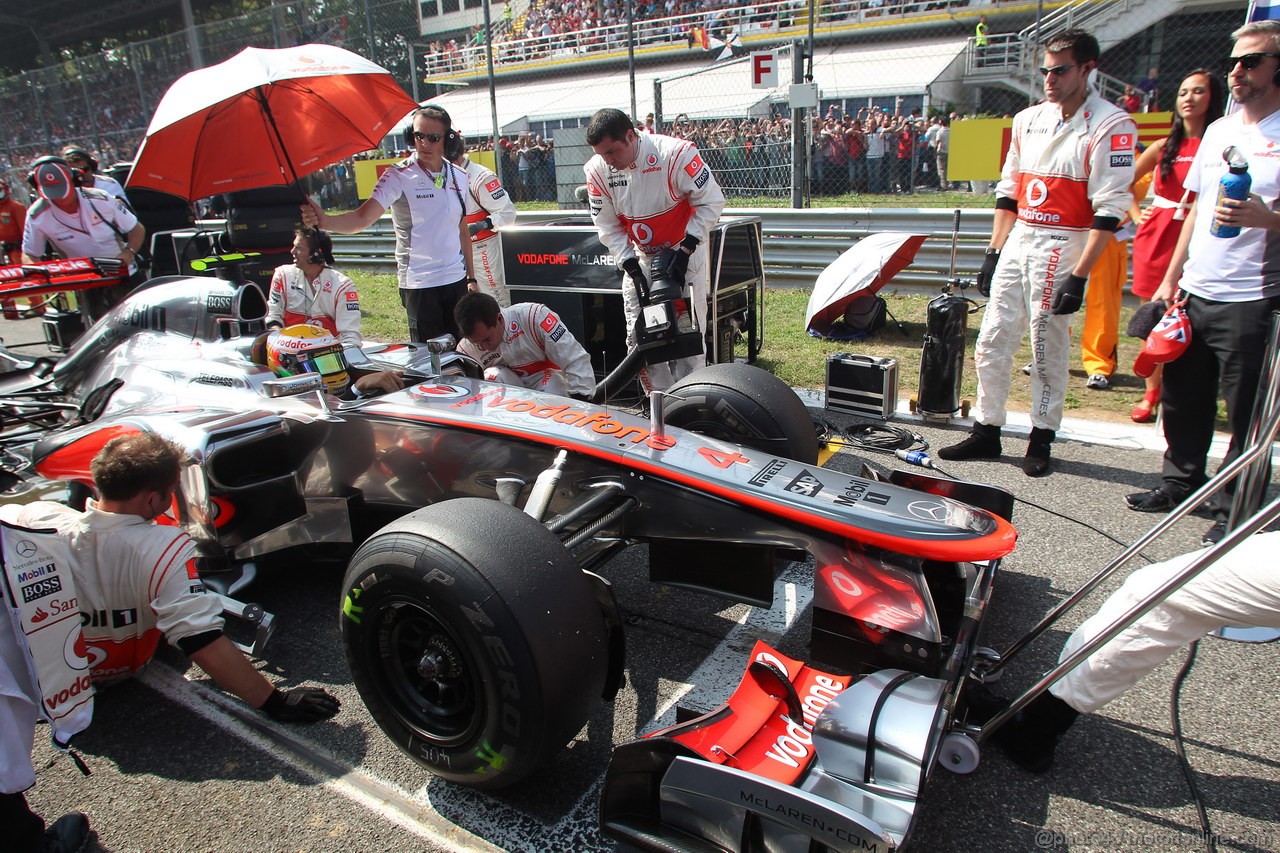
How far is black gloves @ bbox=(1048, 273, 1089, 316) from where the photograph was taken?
4.16 metres

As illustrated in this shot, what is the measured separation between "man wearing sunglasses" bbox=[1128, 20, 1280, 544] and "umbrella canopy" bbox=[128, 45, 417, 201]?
4157mm

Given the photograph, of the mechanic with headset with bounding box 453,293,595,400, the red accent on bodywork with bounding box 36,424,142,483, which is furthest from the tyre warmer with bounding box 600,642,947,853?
the red accent on bodywork with bounding box 36,424,142,483

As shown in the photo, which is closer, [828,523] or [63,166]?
[828,523]

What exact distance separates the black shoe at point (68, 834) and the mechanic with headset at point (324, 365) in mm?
1812

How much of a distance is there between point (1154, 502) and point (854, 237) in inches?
204

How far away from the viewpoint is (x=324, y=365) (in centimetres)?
380

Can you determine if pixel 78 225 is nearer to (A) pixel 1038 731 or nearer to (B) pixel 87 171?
(B) pixel 87 171

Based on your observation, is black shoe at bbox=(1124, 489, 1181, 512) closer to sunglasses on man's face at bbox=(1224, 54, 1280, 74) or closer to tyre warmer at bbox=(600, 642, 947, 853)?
sunglasses on man's face at bbox=(1224, 54, 1280, 74)

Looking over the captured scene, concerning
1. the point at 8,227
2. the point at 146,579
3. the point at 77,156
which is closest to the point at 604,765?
the point at 146,579

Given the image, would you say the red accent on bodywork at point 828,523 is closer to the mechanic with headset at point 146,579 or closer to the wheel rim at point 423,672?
the wheel rim at point 423,672

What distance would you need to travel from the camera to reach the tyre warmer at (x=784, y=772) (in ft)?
6.03

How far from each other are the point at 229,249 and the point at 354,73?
140 inches

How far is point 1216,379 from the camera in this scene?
151 inches

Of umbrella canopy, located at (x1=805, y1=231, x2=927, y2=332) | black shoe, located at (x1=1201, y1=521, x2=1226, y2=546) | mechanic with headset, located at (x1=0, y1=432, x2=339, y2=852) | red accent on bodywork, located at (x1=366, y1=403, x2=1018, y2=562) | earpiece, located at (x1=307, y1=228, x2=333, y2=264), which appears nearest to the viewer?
red accent on bodywork, located at (x1=366, y1=403, x2=1018, y2=562)
